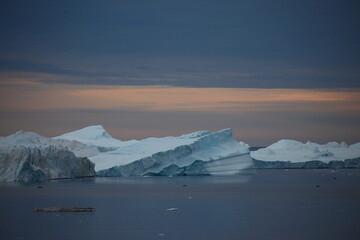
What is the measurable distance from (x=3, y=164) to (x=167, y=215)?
796 inches

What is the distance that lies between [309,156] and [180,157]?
31.3 m

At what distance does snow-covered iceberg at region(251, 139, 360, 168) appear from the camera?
7862 cm

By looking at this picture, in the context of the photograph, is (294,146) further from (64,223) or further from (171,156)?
(64,223)

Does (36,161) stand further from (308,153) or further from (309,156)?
(308,153)

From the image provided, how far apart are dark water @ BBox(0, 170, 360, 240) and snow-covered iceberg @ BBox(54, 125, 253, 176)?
7665mm

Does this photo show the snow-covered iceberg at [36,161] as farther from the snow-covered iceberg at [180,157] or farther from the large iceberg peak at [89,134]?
the large iceberg peak at [89,134]

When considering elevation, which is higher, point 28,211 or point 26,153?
point 26,153

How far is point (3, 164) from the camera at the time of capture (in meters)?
44.3

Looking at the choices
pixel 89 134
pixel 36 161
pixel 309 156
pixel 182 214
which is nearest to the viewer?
pixel 182 214

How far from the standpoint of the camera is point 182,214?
27.8 metres

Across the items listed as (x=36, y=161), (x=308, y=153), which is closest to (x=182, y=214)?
(x=36, y=161)

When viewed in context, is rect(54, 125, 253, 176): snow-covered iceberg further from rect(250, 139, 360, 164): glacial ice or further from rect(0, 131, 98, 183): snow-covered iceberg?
rect(250, 139, 360, 164): glacial ice

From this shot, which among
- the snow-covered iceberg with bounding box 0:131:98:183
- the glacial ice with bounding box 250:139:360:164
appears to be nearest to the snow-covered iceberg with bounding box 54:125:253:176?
the snow-covered iceberg with bounding box 0:131:98:183

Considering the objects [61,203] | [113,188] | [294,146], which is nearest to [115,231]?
[61,203]
